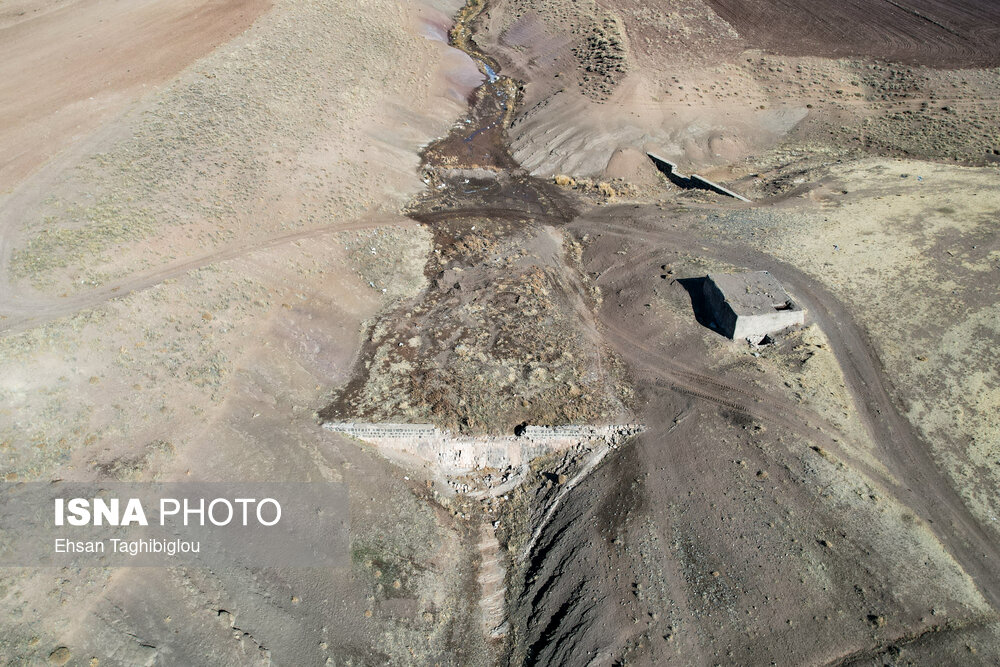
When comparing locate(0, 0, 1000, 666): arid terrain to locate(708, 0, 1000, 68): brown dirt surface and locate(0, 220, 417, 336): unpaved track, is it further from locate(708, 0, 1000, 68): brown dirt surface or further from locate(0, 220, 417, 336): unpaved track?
locate(708, 0, 1000, 68): brown dirt surface

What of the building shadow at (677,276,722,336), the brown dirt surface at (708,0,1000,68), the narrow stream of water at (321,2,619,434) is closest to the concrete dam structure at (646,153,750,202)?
the narrow stream of water at (321,2,619,434)

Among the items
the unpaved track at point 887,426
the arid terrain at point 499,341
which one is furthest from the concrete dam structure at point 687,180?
the unpaved track at point 887,426

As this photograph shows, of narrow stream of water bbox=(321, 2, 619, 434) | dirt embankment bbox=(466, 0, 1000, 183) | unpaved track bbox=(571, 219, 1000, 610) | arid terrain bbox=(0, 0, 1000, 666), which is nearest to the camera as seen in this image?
arid terrain bbox=(0, 0, 1000, 666)

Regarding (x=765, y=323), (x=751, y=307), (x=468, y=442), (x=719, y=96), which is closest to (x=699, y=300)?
Result: (x=751, y=307)

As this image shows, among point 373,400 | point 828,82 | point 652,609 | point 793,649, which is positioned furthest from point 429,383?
point 828,82

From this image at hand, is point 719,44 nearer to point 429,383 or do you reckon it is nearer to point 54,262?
point 429,383

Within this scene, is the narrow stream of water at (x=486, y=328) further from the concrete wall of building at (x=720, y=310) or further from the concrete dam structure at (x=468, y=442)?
the concrete wall of building at (x=720, y=310)
